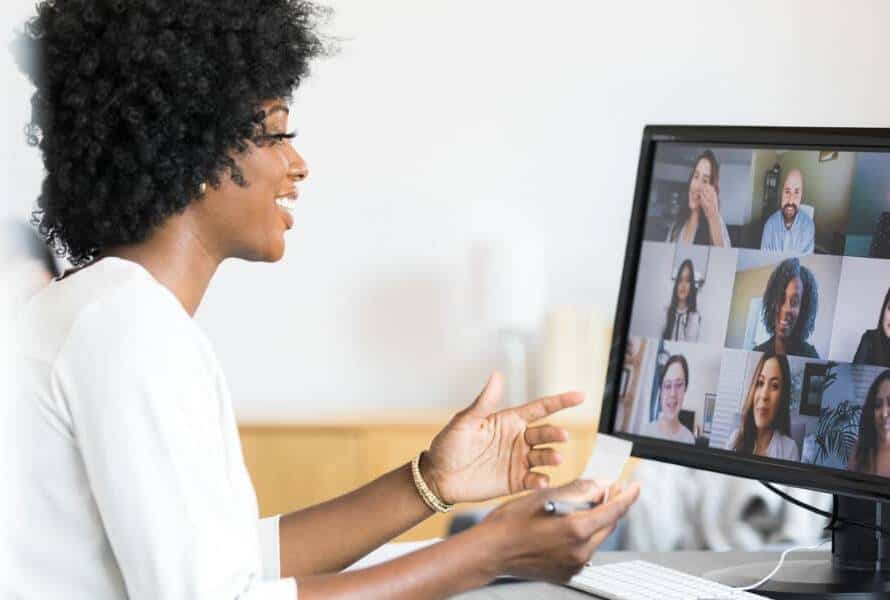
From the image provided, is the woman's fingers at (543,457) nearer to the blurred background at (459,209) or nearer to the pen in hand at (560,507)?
the pen in hand at (560,507)

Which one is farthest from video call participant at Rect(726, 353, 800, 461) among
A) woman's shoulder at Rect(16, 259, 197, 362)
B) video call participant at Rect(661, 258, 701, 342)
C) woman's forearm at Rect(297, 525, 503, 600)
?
woman's shoulder at Rect(16, 259, 197, 362)

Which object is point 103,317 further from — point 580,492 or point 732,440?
point 732,440

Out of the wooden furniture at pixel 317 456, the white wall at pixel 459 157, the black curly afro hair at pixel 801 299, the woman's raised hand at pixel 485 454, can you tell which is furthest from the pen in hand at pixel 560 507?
the white wall at pixel 459 157

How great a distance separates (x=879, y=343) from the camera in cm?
140

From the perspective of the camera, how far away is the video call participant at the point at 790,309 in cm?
146

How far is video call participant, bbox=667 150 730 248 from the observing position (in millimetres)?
1560

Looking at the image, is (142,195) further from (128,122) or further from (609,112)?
(609,112)

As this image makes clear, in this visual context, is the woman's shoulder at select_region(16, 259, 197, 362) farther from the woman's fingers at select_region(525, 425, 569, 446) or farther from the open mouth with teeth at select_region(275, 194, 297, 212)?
the woman's fingers at select_region(525, 425, 569, 446)

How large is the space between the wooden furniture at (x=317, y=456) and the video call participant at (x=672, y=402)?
4.16 ft

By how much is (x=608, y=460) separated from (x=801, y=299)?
0.29 metres

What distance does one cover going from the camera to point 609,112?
3191 mm

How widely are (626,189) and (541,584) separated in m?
1.77

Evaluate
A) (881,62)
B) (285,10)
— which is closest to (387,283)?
(881,62)

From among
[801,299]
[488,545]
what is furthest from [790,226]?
[488,545]
